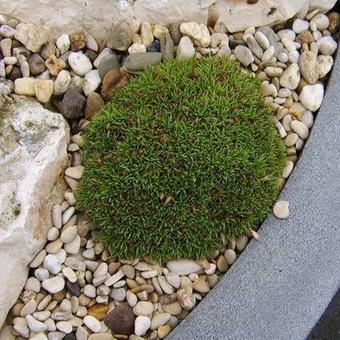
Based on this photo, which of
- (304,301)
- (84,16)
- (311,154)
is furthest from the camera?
(84,16)

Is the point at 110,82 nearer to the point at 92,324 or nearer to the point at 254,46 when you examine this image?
the point at 254,46

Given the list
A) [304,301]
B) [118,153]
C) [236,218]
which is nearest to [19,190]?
[118,153]

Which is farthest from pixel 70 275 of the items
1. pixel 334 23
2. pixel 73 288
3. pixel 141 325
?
pixel 334 23

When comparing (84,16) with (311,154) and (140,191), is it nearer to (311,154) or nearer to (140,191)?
(140,191)

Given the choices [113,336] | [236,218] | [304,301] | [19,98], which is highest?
[19,98]

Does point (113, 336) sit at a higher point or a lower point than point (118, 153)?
lower

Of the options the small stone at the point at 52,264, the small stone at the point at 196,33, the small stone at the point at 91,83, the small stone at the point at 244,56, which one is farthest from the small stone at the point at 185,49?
the small stone at the point at 52,264

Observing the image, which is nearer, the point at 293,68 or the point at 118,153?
the point at 118,153
